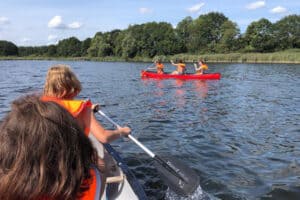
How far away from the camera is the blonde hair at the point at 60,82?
351cm

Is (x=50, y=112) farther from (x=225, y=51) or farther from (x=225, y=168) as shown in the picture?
(x=225, y=51)

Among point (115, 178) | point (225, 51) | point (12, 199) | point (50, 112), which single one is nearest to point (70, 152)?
point (50, 112)

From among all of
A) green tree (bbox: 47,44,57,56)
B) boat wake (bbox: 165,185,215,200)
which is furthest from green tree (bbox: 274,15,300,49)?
green tree (bbox: 47,44,57,56)

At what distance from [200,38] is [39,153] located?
266 feet

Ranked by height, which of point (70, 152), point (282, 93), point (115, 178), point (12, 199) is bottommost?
point (282, 93)

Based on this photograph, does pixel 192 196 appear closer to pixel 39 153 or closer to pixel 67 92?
pixel 67 92

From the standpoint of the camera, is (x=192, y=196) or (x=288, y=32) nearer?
(x=192, y=196)

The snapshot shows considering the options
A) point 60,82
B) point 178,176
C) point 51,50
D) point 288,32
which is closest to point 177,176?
point 178,176

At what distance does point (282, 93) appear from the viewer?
16781 millimetres

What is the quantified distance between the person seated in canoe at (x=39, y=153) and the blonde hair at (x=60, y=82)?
2085mm

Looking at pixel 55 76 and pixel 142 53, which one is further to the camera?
pixel 142 53

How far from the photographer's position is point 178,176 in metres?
4.48

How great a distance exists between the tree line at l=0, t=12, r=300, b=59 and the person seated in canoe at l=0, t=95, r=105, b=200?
2832 inches

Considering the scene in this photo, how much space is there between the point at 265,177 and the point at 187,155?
5.66ft
